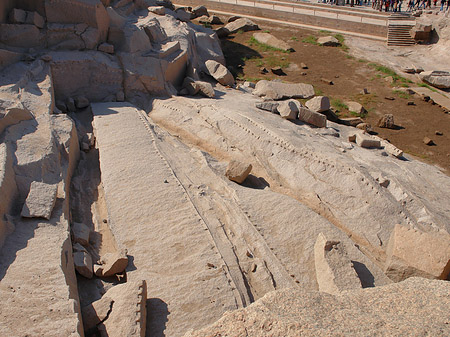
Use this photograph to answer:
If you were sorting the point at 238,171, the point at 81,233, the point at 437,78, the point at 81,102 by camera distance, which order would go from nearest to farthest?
the point at 81,233 → the point at 238,171 → the point at 81,102 → the point at 437,78

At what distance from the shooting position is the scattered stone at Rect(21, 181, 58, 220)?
13.1ft

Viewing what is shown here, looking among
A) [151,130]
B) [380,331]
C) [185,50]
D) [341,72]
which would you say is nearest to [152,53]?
[185,50]

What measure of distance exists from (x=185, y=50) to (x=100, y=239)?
6.06m

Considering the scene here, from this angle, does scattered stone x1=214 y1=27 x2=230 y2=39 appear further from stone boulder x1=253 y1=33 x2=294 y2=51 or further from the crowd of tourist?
the crowd of tourist

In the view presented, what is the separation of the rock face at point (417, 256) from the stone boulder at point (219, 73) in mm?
6651

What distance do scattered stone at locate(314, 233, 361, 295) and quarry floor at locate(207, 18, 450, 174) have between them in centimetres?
490

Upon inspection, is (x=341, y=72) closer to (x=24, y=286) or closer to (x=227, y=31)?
(x=227, y=31)

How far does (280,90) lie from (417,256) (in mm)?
6436

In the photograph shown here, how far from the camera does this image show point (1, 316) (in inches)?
117

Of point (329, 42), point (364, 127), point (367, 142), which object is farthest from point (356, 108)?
point (329, 42)

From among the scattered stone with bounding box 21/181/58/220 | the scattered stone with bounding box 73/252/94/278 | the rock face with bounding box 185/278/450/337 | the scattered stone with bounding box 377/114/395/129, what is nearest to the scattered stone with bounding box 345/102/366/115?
the scattered stone with bounding box 377/114/395/129

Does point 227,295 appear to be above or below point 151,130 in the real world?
below

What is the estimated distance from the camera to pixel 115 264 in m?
4.04

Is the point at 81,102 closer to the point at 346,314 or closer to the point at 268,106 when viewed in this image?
the point at 268,106
